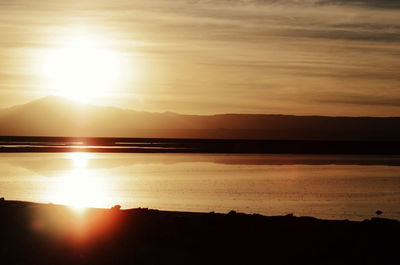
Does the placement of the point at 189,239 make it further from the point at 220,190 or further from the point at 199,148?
the point at 199,148

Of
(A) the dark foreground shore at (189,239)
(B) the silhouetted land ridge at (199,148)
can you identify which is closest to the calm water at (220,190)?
(A) the dark foreground shore at (189,239)

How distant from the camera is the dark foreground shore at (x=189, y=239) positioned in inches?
453

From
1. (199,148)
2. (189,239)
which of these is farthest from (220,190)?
(199,148)

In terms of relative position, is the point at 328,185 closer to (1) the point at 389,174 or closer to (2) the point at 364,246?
(1) the point at 389,174

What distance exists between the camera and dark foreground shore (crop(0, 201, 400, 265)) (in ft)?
37.7

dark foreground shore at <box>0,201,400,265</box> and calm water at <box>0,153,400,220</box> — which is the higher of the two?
calm water at <box>0,153,400,220</box>

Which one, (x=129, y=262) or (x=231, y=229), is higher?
(x=231, y=229)

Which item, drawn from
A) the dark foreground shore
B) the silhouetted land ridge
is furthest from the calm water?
the silhouetted land ridge

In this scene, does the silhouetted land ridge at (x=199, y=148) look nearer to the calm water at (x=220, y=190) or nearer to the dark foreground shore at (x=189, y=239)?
the calm water at (x=220, y=190)

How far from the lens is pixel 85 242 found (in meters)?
12.6

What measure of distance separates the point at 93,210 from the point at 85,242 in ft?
13.3

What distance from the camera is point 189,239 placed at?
41.9ft

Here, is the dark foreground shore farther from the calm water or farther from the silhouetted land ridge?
the silhouetted land ridge

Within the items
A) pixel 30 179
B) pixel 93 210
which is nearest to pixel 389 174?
pixel 30 179
